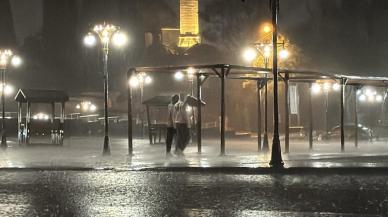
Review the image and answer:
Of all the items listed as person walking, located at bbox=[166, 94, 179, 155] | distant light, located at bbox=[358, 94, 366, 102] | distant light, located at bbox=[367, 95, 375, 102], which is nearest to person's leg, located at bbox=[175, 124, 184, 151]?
person walking, located at bbox=[166, 94, 179, 155]

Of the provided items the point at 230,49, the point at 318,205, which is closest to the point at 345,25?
the point at 230,49

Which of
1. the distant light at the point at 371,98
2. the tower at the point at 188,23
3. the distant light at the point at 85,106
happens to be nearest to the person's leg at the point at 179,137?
the distant light at the point at 371,98

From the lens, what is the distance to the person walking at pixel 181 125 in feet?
70.7

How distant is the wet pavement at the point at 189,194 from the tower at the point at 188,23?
72.7 meters

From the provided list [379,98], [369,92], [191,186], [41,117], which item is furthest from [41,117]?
[191,186]

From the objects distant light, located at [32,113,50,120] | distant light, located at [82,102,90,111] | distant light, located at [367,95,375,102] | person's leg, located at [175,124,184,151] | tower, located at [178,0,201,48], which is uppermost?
tower, located at [178,0,201,48]

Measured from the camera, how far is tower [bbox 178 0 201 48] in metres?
89.4

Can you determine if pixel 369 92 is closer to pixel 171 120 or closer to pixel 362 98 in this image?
pixel 362 98

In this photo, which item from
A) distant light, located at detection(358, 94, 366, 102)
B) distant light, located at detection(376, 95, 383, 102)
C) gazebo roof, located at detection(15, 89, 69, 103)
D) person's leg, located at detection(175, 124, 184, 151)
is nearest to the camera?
person's leg, located at detection(175, 124, 184, 151)

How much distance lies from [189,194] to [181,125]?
29.6 feet

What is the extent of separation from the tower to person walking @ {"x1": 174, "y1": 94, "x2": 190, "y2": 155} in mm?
67379

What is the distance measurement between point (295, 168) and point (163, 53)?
6337 cm

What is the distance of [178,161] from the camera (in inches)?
800

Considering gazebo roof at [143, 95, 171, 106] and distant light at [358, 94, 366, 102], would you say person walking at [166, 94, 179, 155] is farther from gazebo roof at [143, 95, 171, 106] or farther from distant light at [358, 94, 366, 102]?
distant light at [358, 94, 366, 102]
